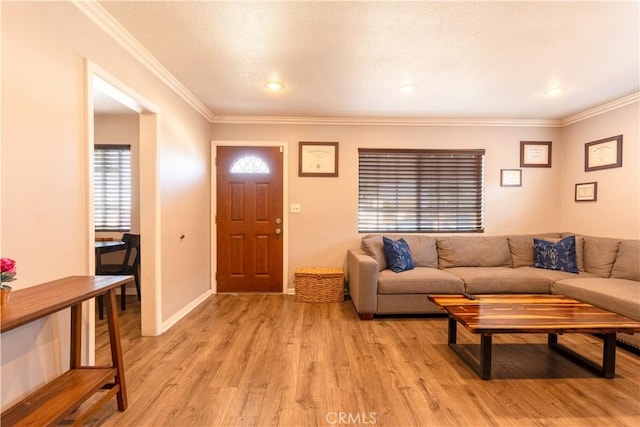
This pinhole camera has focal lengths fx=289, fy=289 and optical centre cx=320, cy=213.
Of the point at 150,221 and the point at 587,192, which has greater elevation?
the point at 587,192

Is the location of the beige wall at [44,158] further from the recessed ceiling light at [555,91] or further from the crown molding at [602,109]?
the crown molding at [602,109]

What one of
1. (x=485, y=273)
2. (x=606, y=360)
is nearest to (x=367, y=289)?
(x=485, y=273)

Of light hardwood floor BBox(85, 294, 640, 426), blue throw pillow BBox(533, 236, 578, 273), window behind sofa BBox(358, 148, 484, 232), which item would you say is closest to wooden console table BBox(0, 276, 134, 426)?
light hardwood floor BBox(85, 294, 640, 426)

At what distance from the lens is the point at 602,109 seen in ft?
11.5

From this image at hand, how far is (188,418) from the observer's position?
5.32ft

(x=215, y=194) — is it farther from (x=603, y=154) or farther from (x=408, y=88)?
(x=603, y=154)

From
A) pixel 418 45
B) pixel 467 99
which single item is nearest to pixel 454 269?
pixel 467 99

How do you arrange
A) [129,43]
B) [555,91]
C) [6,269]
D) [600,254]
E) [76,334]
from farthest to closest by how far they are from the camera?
1. [600,254]
2. [555,91]
3. [129,43]
4. [76,334]
5. [6,269]

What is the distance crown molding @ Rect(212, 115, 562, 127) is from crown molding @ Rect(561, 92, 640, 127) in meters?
0.16

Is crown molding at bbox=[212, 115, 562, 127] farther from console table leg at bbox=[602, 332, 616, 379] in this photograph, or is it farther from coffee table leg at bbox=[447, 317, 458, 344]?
console table leg at bbox=[602, 332, 616, 379]

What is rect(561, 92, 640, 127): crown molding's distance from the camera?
10.5 ft

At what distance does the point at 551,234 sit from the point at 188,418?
467 centimetres

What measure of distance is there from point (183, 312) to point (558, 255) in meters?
4.41

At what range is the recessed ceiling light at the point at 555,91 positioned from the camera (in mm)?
2992
